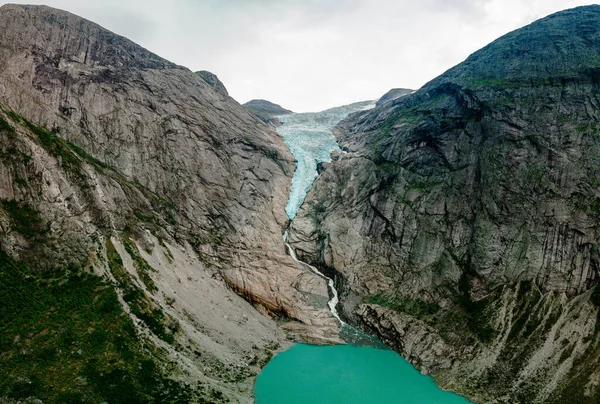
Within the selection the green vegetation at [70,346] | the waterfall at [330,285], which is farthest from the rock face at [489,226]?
the green vegetation at [70,346]

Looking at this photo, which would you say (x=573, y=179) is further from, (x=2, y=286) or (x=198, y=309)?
(x=2, y=286)

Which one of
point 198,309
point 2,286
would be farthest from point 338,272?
point 2,286

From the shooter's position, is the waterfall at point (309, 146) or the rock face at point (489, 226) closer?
the rock face at point (489, 226)

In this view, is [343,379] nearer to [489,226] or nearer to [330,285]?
[330,285]

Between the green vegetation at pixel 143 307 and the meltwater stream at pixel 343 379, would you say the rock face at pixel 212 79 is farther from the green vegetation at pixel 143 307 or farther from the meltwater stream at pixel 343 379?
the green vegetation at pixel 143 307

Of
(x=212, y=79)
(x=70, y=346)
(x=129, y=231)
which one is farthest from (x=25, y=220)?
(x=212, y=79)

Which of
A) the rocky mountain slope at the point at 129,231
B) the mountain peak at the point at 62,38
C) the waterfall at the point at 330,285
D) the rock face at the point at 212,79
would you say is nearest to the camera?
the rocky mountain slope at the point at 129,231

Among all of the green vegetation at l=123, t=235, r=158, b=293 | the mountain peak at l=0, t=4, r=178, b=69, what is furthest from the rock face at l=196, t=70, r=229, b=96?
the green vegetation at l=123, t=235, r=158, b=293
